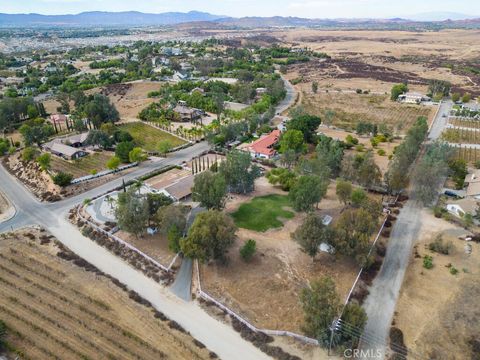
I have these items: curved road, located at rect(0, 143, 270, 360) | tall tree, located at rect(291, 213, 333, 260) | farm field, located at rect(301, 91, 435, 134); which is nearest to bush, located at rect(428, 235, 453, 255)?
tall tree, located at rect(291, 213, 333, 260)

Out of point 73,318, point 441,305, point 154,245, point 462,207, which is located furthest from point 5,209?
point 462,207

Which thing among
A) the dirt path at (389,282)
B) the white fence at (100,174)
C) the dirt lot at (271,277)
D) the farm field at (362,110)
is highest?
the dirt lot at (271,277)

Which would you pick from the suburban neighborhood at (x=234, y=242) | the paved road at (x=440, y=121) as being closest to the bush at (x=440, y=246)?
the suburban neighborhood at (x=234, y=242)

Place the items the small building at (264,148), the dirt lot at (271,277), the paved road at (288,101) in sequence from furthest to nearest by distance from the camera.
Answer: the paved road at (288,101), the small building at (264,148), the dirt lot at (271,277)

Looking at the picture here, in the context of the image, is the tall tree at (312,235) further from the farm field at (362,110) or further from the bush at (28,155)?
the farm field at (362,110)

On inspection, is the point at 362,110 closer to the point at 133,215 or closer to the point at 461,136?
the point at 461,136

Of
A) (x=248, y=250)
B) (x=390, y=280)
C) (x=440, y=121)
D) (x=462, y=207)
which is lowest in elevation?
(x=440, y=121)
